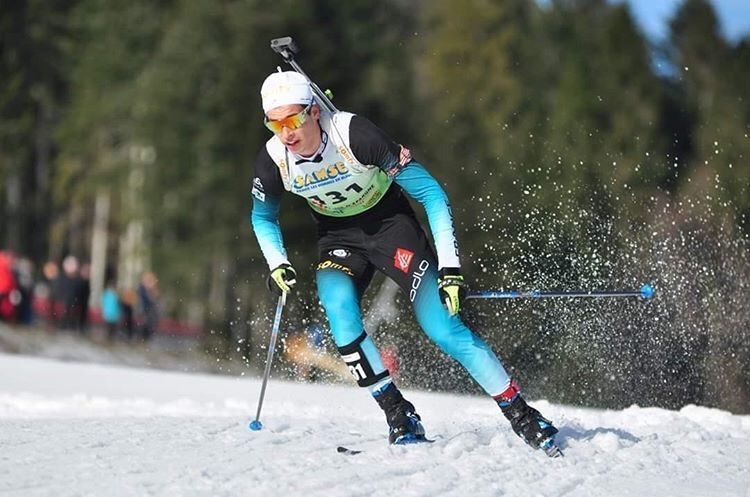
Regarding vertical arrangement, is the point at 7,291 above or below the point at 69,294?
above

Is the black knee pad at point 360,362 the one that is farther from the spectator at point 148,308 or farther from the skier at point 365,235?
the spectator at point 148,308

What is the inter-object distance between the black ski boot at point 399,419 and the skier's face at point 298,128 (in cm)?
132

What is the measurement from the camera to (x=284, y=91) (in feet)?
18.4

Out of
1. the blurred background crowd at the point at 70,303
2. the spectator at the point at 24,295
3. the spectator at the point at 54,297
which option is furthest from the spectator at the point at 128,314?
the spectator at the point at 24,295

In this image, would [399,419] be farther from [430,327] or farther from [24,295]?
[24,295]

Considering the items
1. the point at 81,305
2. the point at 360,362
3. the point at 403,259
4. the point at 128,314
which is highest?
the point at 403,259

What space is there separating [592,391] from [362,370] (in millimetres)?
6076

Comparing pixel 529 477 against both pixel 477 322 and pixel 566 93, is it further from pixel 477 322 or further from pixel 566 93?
pixel 566 93

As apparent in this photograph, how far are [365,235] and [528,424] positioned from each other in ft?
4.42

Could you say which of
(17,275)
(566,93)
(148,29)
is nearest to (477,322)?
(17,275)

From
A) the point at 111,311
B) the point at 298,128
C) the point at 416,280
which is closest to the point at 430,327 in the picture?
the point at 416,280

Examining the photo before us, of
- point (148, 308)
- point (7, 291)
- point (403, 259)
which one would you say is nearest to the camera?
point (403, 259)

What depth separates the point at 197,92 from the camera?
96.9 feet

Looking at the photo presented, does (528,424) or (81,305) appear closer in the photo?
(528,424)
